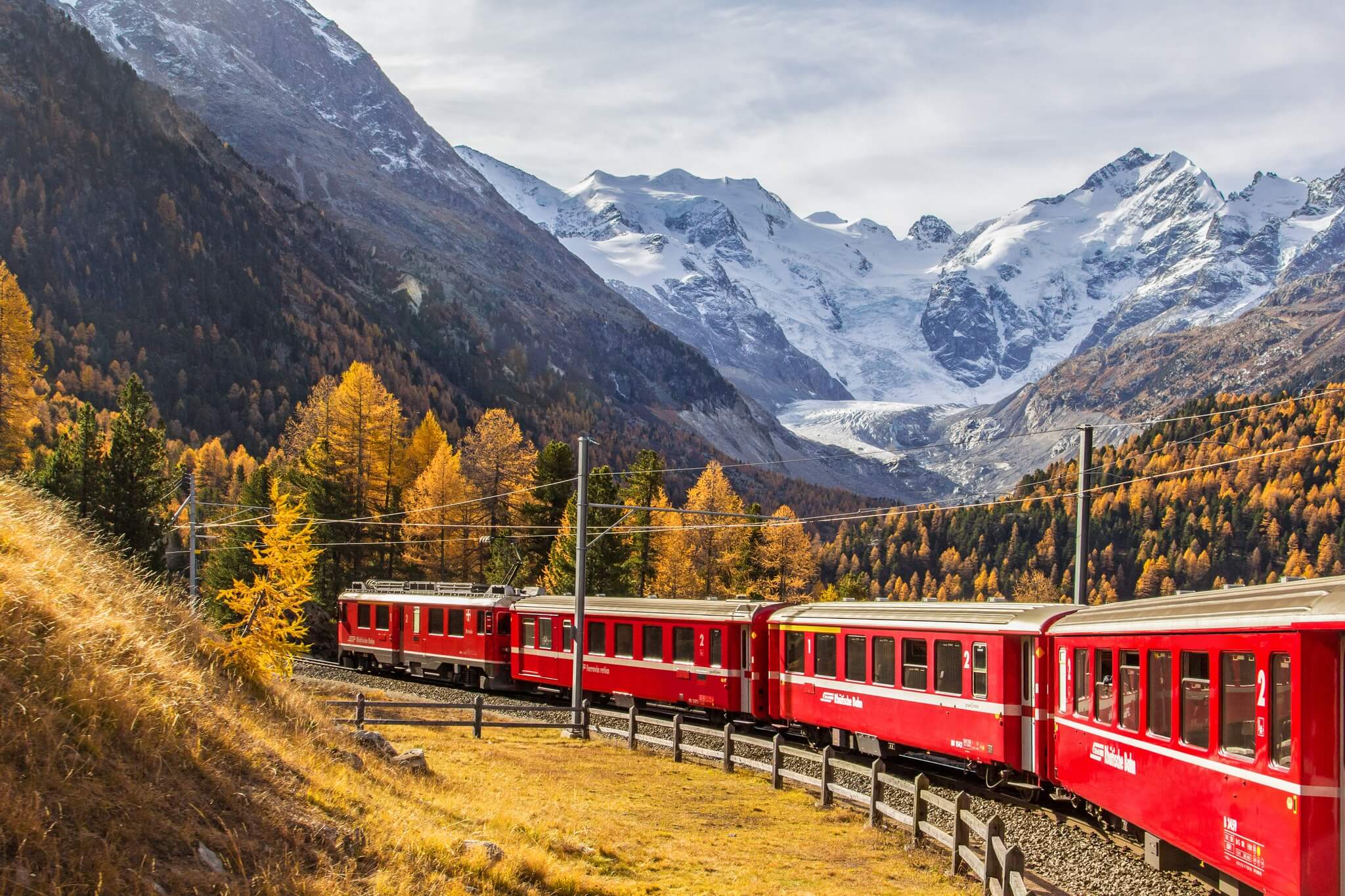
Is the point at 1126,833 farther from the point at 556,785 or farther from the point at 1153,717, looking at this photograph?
the point at 556,785

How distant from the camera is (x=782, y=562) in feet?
256

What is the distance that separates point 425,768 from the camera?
64.7 ft

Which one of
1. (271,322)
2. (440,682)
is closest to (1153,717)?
(440,682)

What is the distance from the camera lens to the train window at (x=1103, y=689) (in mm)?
16094

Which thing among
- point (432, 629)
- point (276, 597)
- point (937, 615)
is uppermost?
point (937, 615)

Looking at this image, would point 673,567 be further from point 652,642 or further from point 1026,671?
point 1026,671

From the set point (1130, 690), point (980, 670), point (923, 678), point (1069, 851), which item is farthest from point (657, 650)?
point (1130, 690)

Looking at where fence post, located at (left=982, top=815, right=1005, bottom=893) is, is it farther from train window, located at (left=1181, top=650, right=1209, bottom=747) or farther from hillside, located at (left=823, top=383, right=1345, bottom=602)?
Answer: hillside, located at (left=823, top=383, right=1345, bottom=602)

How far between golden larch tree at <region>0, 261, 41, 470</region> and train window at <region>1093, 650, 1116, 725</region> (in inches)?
1996

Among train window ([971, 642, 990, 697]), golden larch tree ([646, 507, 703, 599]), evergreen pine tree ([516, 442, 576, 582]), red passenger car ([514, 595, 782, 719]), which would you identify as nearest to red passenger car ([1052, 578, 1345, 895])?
train window ([971, 642, 990, 697])

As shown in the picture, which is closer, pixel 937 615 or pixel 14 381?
pixel 937 615

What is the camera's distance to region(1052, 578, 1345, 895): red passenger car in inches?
409

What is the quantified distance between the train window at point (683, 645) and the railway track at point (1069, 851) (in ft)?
24.3

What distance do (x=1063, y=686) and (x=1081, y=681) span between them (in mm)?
1020
